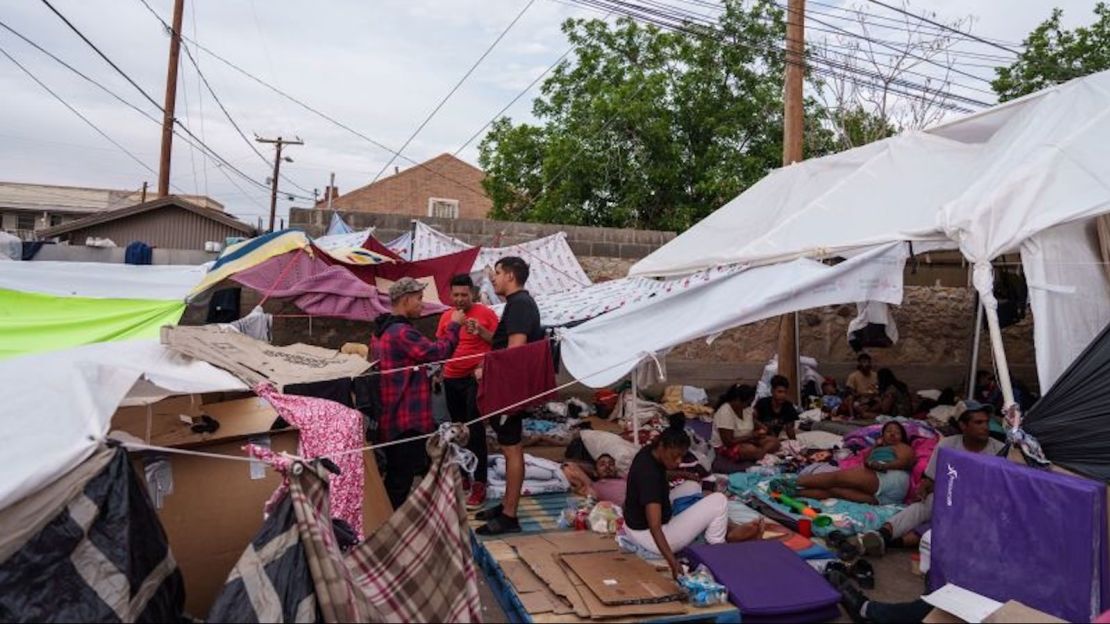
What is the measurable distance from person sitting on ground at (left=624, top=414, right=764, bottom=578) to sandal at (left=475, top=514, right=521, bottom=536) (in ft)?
2.74

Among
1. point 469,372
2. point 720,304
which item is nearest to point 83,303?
point 469,372

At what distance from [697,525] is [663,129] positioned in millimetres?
11117

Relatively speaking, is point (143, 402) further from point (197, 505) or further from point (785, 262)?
point (785, 262)

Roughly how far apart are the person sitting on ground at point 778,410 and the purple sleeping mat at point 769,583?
3629mm

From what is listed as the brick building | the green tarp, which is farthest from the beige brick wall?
the green tarp

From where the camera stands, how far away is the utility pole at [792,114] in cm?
811

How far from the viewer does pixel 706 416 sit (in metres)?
8.45

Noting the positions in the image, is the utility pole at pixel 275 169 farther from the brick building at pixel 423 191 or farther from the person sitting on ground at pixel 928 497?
the person sitting on ground at pixel 928 497

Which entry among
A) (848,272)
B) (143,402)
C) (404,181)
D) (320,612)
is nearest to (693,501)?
(848,272)

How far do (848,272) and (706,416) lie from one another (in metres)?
4.67

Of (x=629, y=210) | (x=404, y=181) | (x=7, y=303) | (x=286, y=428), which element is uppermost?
(x=404, y=181)

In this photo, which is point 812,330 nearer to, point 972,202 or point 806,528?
point 806,528

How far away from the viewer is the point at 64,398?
2.76 metres

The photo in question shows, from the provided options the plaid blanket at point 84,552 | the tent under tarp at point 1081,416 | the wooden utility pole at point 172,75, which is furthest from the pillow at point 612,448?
the wooden utility pole at point 172,75
